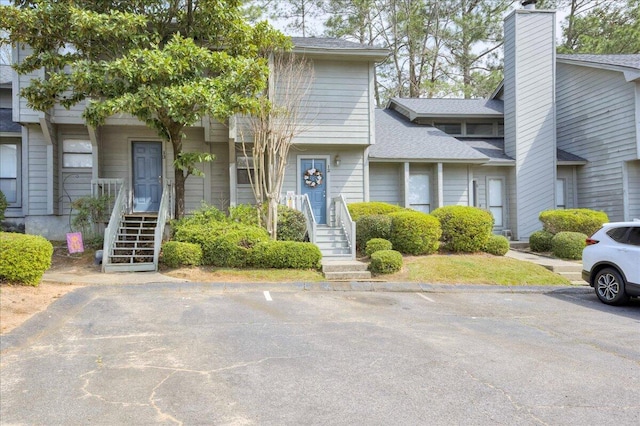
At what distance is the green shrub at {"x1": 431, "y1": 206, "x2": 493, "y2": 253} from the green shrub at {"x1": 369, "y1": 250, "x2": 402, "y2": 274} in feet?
8.28

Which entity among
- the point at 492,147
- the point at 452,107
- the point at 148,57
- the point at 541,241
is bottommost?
the point at 541,241

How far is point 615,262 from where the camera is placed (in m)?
8.34

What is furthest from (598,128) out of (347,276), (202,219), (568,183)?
(202,219)

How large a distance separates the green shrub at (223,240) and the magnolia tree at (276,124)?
105cm

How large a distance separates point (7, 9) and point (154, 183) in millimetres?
5933

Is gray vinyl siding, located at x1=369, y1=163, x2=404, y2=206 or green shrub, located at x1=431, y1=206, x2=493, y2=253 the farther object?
gray vinyl siding, located at x1=369, y1=163, x2=404, y2=206

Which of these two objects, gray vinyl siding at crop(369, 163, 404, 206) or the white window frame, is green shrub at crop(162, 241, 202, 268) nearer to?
the white window frame

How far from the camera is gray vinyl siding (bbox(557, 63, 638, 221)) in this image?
15.5 metres

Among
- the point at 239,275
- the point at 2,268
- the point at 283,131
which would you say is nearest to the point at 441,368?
the point at 239,275

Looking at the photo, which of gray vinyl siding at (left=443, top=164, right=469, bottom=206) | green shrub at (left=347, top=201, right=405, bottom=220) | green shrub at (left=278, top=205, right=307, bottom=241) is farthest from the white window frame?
gray vinyl siding at (left=443, top=164, right=469, bottom=206)

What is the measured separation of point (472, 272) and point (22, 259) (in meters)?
9.48

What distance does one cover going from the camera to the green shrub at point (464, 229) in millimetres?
12648

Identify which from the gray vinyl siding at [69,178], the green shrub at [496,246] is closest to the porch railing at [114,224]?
the gray vinyl siding at [69,178]

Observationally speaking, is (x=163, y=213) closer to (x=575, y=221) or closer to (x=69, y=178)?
(x=69, y=178)
